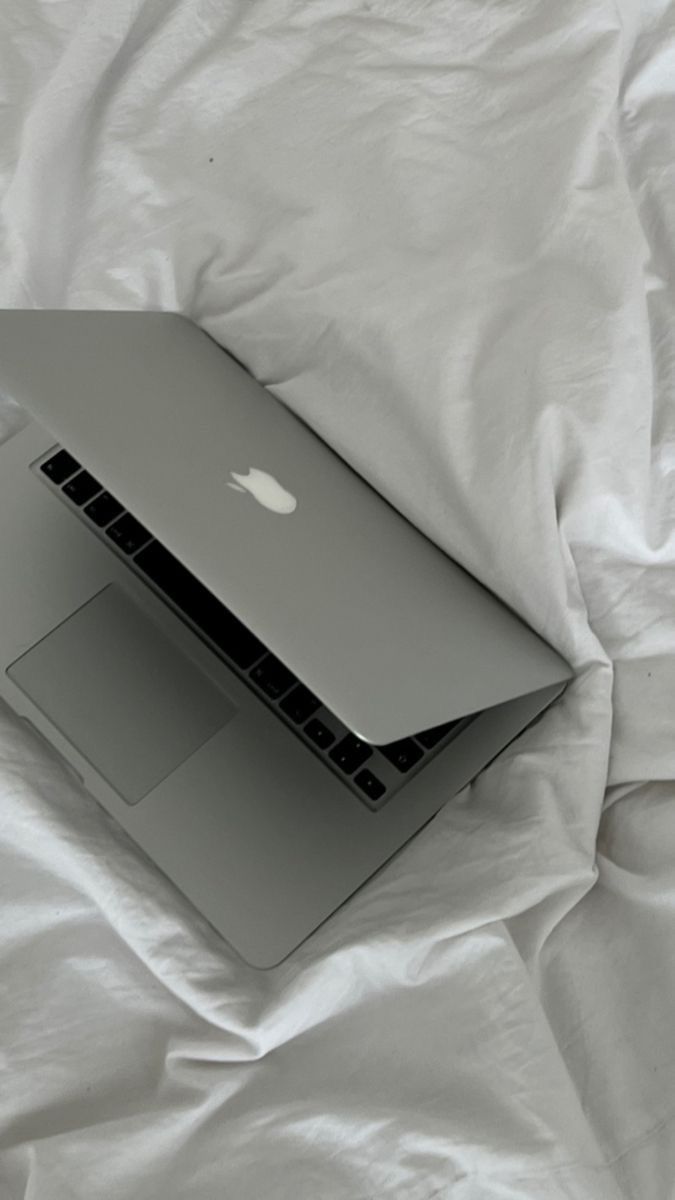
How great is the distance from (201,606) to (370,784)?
0.15m

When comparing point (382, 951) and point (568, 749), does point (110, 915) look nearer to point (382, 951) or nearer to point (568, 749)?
point (382, 951)

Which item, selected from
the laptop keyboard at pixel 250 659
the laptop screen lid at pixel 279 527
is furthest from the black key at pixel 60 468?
the laptop screen lid at pixel 279 527

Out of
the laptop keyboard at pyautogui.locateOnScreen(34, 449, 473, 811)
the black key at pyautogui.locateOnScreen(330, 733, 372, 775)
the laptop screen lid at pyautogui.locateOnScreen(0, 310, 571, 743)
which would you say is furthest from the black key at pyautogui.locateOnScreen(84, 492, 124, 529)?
the black key at pyautogui.locateOnScreen(330, 733, 372, 775)

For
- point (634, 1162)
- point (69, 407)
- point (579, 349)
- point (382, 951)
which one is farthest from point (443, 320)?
point (634, 1162)

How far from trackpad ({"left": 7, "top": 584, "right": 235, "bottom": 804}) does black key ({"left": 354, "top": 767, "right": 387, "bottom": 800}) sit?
87mm

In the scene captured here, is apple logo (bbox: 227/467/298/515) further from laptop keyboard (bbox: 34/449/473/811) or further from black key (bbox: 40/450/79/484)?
black key (bbox: 40/450/79/484)

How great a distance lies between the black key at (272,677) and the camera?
2.20 feet

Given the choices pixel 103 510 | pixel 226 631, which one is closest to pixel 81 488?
pixel 103 510

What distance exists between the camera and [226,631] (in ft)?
2.26

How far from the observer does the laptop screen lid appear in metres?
0.54

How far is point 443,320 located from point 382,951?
0.36m

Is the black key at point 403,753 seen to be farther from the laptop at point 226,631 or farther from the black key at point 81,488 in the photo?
the black key at point 81,488

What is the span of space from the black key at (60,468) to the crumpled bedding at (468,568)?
115 millimetres

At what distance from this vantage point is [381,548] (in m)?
0.63
